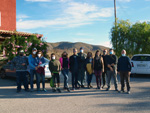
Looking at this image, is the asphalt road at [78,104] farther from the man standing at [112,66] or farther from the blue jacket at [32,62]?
the blue jacket at [32,62]

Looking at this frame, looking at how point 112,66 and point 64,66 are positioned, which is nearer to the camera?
point 112,66

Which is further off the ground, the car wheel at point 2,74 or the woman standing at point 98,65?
the woman standing at point 98,65

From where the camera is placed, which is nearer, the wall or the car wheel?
the car wheel

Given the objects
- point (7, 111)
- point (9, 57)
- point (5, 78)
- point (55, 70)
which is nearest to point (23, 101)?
point (7, 111)

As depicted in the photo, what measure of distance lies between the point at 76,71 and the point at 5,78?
687cm

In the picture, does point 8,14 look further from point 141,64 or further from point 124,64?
point 124,64

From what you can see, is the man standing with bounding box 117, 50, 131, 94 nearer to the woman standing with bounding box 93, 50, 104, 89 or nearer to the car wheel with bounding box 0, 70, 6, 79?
the woman standing with bounding box 93, 50, 104, 89

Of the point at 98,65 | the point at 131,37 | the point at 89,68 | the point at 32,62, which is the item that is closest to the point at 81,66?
the point at 89,68

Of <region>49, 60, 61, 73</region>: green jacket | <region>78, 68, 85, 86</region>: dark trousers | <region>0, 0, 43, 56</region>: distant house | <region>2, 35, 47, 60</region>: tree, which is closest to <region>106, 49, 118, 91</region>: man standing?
<region>78, 68, 85, 86</region>: dark trousers

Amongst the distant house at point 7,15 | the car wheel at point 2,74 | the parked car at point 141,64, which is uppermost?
the distant house at point 7,15

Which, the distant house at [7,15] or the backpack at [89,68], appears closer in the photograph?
the backpack at [89,68]

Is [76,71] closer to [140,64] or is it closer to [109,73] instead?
[109,73]

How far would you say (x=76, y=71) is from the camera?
28.5ft

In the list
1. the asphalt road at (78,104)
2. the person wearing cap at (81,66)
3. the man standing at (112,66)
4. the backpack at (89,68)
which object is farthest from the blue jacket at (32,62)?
the man standing at (112,66)
